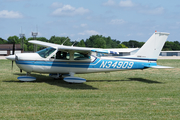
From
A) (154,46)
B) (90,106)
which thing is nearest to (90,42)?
(154,46)

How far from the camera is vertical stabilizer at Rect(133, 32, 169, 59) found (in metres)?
12.7

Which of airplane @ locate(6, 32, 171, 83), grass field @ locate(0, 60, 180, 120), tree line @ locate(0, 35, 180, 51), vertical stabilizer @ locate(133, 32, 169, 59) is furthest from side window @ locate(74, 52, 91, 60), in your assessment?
tree line @ locate(0, 35, 180, 51)

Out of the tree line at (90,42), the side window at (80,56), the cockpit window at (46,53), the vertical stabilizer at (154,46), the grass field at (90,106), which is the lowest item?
the grass field at (90,106)

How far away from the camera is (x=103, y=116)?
5820 mm

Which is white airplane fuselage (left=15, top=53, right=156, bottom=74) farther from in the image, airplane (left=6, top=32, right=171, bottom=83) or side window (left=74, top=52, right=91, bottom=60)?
side window (left=74, top=52, right=91, bottom=60)

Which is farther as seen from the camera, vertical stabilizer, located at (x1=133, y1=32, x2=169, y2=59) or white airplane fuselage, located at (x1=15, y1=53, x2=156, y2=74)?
vertical stabilizer, located at (x1=133, y1=32, x2=169, y2=59)

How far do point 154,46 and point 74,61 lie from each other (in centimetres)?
464

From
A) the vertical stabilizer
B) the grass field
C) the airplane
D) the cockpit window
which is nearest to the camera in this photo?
the grass field

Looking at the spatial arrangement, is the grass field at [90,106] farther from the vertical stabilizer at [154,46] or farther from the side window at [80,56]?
the vertical stabilizer at [154,46]

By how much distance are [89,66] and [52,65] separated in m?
1.99

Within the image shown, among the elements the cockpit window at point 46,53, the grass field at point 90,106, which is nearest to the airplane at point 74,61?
the cockpit window at point 46,53

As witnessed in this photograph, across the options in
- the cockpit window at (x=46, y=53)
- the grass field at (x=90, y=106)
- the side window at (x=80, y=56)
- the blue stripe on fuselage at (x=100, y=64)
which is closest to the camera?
the grass field at (x=90, y=106)

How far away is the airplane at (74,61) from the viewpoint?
11594mm

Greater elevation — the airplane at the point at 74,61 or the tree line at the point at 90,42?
the tree line at the point at 90,42
